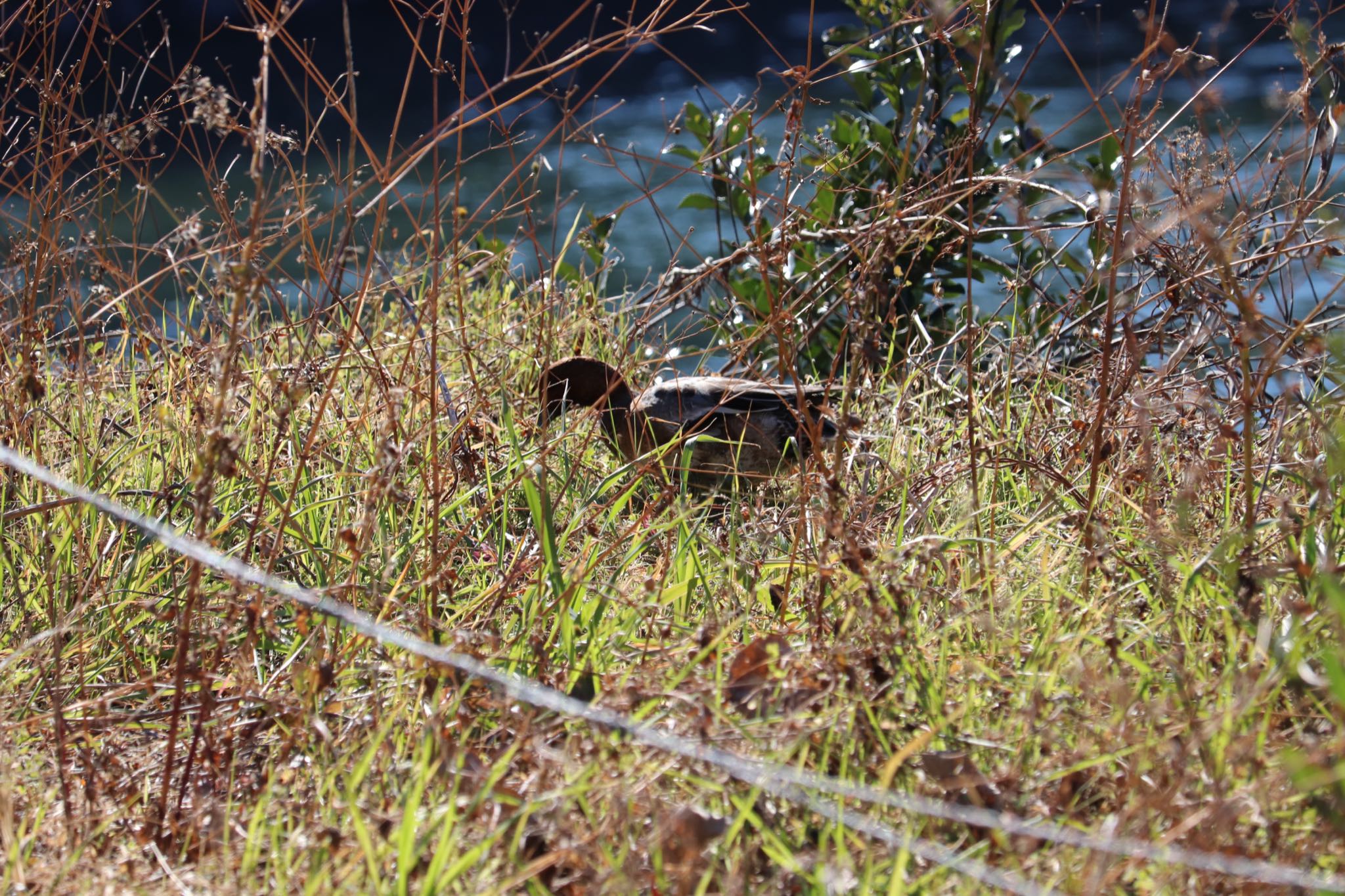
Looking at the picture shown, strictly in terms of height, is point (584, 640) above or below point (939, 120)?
below

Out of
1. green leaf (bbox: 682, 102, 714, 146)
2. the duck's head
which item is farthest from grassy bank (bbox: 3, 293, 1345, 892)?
green leaf (bbox: 682, 102, 714, 146)

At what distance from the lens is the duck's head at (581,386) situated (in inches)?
76.0

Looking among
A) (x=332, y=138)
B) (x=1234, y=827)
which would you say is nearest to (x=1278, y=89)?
(x=1234, y=827)

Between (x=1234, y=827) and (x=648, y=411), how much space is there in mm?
1129

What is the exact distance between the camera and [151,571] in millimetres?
1581

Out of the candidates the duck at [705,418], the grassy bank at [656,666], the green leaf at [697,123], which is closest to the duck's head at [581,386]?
the duck at [705,418]

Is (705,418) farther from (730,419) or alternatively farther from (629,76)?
(629,76)

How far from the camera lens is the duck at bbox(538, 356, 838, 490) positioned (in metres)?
1.85

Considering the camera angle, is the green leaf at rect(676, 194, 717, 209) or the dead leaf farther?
the green leaf at rect(676, 194, 717, 209)

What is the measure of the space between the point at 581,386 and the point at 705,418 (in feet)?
0.82

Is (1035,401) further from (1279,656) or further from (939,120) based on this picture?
(1279,656)

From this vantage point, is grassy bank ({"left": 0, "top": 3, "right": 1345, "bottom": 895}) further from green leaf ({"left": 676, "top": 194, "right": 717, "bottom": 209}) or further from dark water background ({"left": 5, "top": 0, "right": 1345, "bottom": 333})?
dark water background ({"left": 5, "top": 0, "right": 1345, "bottom": 333})

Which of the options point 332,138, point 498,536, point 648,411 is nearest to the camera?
point 498,536

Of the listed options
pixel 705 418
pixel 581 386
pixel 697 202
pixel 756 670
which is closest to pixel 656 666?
pixel 756 670
